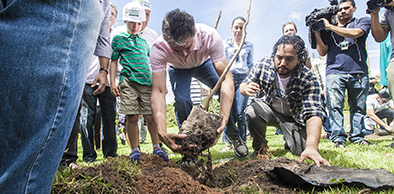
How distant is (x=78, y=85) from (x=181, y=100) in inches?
107

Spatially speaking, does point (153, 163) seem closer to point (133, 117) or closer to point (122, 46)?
point (133, 117)

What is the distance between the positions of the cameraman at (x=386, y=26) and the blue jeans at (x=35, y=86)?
3.78 metres

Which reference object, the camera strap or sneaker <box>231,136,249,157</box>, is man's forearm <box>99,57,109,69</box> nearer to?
sneaker <box>231,136,249,157</box>

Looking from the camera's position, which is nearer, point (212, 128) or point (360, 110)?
point (212, 128)

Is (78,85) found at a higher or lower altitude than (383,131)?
higher

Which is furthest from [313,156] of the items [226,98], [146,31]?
[146,31]

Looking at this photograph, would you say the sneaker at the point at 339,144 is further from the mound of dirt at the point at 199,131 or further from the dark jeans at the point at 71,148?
the dark jeans at the point at 71,148

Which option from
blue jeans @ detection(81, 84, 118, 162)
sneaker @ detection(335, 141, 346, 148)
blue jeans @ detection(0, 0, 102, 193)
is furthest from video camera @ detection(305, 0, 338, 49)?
blue jeans @ detection(0, 0, 102, 193)

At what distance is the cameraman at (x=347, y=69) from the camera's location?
4059 mm

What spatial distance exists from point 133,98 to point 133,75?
0.31 metres

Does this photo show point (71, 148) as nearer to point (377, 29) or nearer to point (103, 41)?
point (103, 41)

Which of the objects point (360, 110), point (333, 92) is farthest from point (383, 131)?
point (333, 92)

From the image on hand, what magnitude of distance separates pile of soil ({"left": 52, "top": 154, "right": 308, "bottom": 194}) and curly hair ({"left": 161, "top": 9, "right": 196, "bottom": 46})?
1.29m

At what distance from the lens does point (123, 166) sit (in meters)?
1.98
